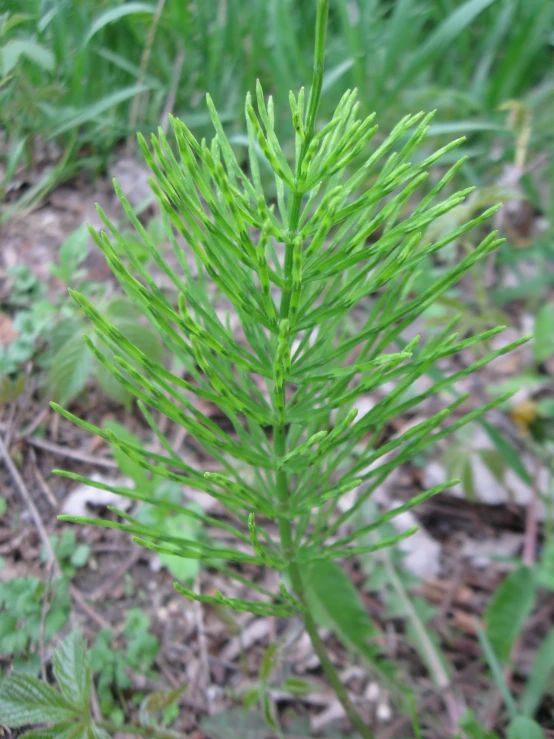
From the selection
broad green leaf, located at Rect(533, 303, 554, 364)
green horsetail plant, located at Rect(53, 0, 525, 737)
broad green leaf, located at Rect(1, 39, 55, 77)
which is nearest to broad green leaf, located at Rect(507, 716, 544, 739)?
green horsetail plant, located at Rect(53, 0, 525, 737)

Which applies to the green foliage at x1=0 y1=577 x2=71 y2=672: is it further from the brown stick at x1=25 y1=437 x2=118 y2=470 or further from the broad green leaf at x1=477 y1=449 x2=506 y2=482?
the broad green leaf at x1=477 y1=449 x2=506 y2=482

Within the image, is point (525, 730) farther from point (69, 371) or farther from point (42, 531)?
point (69, 371)

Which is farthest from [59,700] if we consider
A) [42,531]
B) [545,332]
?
[545,332]

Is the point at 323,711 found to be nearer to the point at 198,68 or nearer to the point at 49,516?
the point at 49,516

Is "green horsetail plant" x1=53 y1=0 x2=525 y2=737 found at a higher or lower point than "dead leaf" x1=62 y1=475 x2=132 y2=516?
higher

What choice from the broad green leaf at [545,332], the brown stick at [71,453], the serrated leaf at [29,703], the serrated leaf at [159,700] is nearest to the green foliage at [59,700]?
the serrated leaf at [29,703]

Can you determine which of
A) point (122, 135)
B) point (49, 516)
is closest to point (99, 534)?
point (49, 516)
